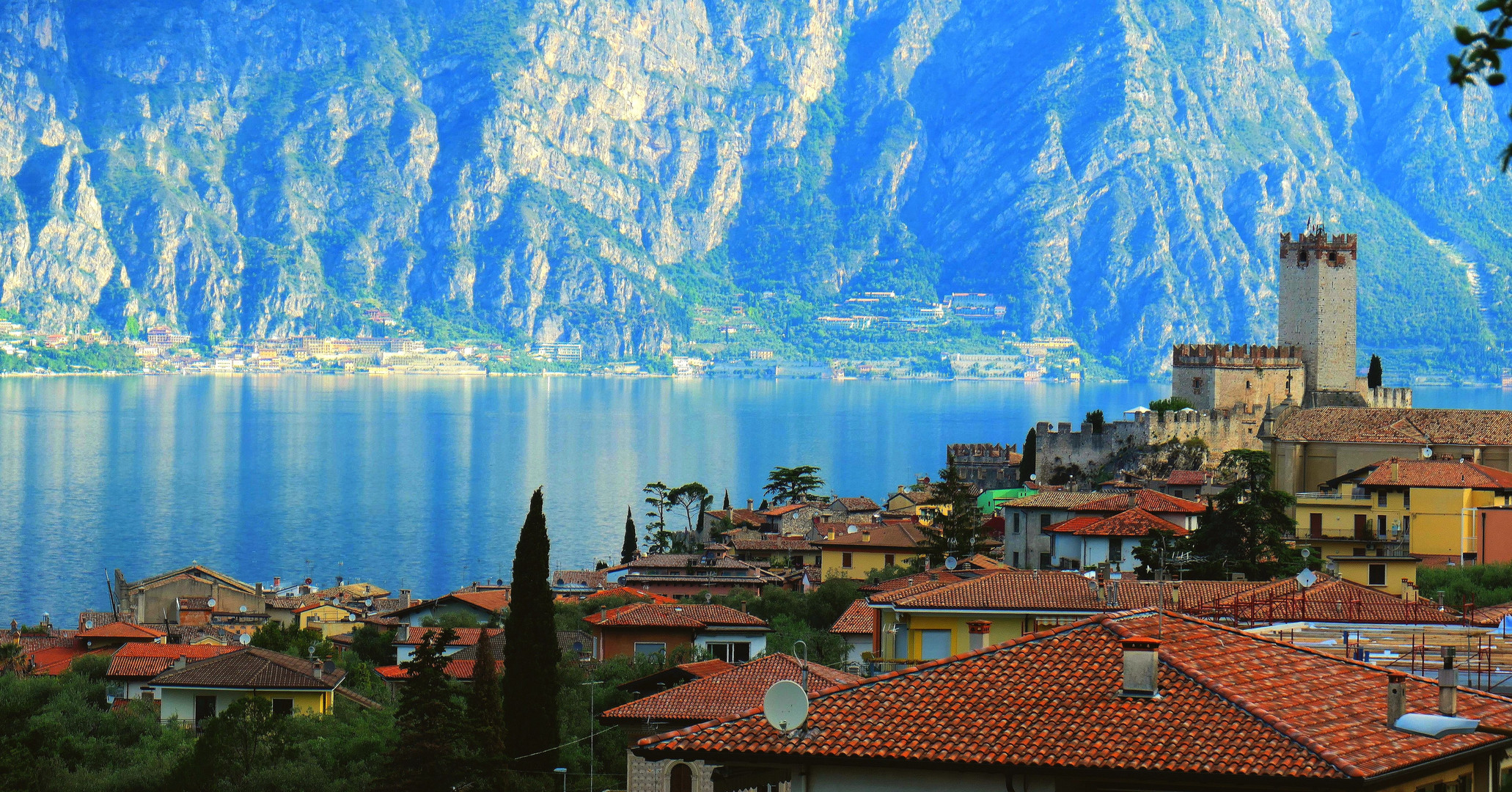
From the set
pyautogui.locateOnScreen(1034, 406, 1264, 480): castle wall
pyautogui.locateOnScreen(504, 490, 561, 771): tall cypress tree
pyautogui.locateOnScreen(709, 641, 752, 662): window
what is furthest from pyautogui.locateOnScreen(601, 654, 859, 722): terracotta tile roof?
pyautogui.locateOnScreen(1034, 406, 1264, 480): castle wall

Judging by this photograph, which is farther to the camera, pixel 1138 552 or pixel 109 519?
pixel 109 519

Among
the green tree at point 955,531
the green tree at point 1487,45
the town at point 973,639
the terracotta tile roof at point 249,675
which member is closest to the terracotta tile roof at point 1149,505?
the town at point 973,639

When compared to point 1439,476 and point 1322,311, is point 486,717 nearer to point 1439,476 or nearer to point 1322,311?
point 1439,476

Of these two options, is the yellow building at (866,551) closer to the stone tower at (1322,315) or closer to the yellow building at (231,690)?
the stone tower at (1322,315)

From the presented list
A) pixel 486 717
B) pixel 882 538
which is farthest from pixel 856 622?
pixel 882 538

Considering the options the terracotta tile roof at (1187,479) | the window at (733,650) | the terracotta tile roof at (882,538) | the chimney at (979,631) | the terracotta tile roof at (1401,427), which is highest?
the terracotta tile roof at (1401,427)

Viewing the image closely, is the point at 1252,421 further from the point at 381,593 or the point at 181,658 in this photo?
the point at 181,658

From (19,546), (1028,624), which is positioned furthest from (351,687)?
(19,546)
